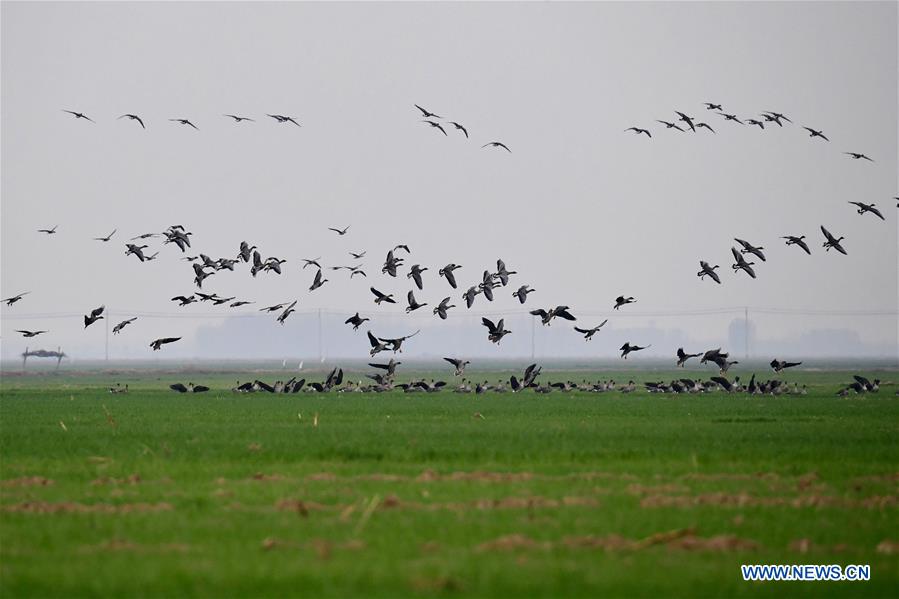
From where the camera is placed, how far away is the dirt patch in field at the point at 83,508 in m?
24.7

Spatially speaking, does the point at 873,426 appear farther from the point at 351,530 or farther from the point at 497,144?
the point at 351,530

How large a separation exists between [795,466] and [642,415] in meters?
21.7

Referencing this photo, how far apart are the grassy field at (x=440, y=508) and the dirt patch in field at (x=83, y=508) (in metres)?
0.08

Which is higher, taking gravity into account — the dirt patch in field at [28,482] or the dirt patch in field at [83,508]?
the dirt patch in field at [28,482]

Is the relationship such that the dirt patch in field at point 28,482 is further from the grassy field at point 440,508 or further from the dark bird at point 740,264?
the dark bird at point 740,264

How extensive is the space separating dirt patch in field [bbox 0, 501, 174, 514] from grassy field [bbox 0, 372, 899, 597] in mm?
77

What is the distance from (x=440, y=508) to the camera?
24875 millimetres

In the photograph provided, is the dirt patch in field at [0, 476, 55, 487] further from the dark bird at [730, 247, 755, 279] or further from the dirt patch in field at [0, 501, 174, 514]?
the dark bird at [730, 247, 755, 279]

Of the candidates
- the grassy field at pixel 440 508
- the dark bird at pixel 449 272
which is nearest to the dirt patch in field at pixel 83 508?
the grassy field at pixel 440 508

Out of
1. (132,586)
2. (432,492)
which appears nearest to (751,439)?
(432,492)

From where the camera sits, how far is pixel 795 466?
32.3 meters

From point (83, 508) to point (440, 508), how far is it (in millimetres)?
6889

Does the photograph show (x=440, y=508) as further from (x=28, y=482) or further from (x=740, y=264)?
(x=740, y=264)

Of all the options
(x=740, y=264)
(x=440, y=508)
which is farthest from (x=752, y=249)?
(x=440, y=508)
